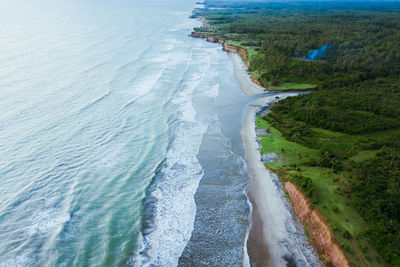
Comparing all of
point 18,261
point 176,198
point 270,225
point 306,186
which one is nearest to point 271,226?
point 270,225

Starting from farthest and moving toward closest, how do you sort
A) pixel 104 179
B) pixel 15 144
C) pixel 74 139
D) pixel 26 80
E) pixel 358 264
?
pixel 26 80, pixel 74 139, pixel 15 144, pixel 104 179, pixel 358 264

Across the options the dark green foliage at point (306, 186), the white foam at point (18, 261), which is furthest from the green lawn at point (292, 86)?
the white foam at point (18, 261)

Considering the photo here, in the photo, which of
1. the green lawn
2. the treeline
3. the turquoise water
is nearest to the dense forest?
the treeline

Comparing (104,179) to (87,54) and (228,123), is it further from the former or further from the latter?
(87,54)

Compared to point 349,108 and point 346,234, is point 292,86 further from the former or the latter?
point 346,234

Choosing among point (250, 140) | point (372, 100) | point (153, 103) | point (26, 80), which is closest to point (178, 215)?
point (250, 140)

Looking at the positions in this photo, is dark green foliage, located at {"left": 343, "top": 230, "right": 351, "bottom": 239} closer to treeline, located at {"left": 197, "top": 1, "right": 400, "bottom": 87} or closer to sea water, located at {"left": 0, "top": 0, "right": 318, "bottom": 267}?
sea water, located at {"left": 0, "top": 0, "right": 318, "bottom": 267}
